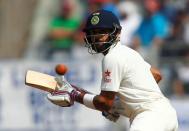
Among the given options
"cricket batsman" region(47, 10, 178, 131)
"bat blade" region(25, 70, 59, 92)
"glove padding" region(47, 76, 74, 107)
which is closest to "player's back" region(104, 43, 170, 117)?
"cricket batsman" region(47, 10, 178, 131)

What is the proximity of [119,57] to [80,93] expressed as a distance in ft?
1.86

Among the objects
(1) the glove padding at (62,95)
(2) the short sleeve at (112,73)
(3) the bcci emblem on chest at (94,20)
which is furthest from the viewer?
(1) the glove padding at (62,95)

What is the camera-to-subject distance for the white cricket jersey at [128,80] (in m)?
7.62

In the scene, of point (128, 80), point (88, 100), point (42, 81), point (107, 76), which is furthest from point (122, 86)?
point (42, 81)

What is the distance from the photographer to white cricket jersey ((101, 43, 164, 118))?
7617 millimetres

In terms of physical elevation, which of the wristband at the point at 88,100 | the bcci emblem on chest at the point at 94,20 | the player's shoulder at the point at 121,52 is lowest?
the wristband at the point at 88,100

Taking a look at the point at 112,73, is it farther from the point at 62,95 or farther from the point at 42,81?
the point at 42,81

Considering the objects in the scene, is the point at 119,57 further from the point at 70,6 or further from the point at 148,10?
the point at 70,6

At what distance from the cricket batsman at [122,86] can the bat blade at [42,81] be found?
0.51ft

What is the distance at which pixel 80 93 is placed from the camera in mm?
7934

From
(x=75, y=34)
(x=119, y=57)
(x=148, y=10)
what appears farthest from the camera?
(x=75, y=34)

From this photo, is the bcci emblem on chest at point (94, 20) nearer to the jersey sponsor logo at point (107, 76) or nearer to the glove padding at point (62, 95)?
the jersey sponsor logo at point (107, 76)

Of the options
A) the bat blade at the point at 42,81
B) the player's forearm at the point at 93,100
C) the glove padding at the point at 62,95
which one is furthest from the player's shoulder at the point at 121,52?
the bat blade at the point at 42,81

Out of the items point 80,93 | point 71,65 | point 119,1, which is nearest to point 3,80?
point 71,65
